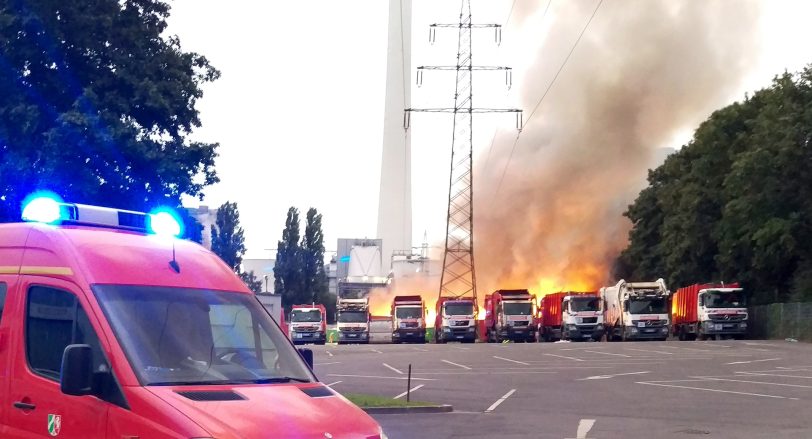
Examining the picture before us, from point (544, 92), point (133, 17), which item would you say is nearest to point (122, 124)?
point (133, 17)

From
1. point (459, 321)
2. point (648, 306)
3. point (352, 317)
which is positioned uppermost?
point (648, 306)

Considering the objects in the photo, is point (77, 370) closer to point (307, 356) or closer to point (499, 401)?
point (307, 356)

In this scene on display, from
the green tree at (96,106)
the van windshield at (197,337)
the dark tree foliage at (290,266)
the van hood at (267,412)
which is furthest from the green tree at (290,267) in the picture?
the van hood at (267,412)

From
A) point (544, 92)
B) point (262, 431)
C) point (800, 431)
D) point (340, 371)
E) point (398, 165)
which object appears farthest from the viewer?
point (398, 165)

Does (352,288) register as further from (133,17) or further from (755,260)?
(133,17)

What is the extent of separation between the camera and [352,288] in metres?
112

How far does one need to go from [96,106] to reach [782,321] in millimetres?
46833

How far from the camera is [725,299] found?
5372 centimetres

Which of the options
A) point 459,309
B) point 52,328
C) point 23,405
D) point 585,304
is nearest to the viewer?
point 23,405

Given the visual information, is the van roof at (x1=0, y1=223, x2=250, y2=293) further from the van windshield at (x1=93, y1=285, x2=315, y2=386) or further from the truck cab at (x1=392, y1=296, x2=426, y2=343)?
the truck cab at (x1=392, y1=296, x2=426, y2=343)

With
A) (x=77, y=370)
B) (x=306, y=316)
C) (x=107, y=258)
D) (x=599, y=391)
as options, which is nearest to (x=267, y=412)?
(x=77, y=370)

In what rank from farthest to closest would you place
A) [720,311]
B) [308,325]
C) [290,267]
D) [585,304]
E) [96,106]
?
[290,267] → [308,325] → [585,304] → [720,311] → [96,106]

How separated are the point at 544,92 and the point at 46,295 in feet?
226

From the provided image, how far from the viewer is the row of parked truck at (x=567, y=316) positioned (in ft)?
177
